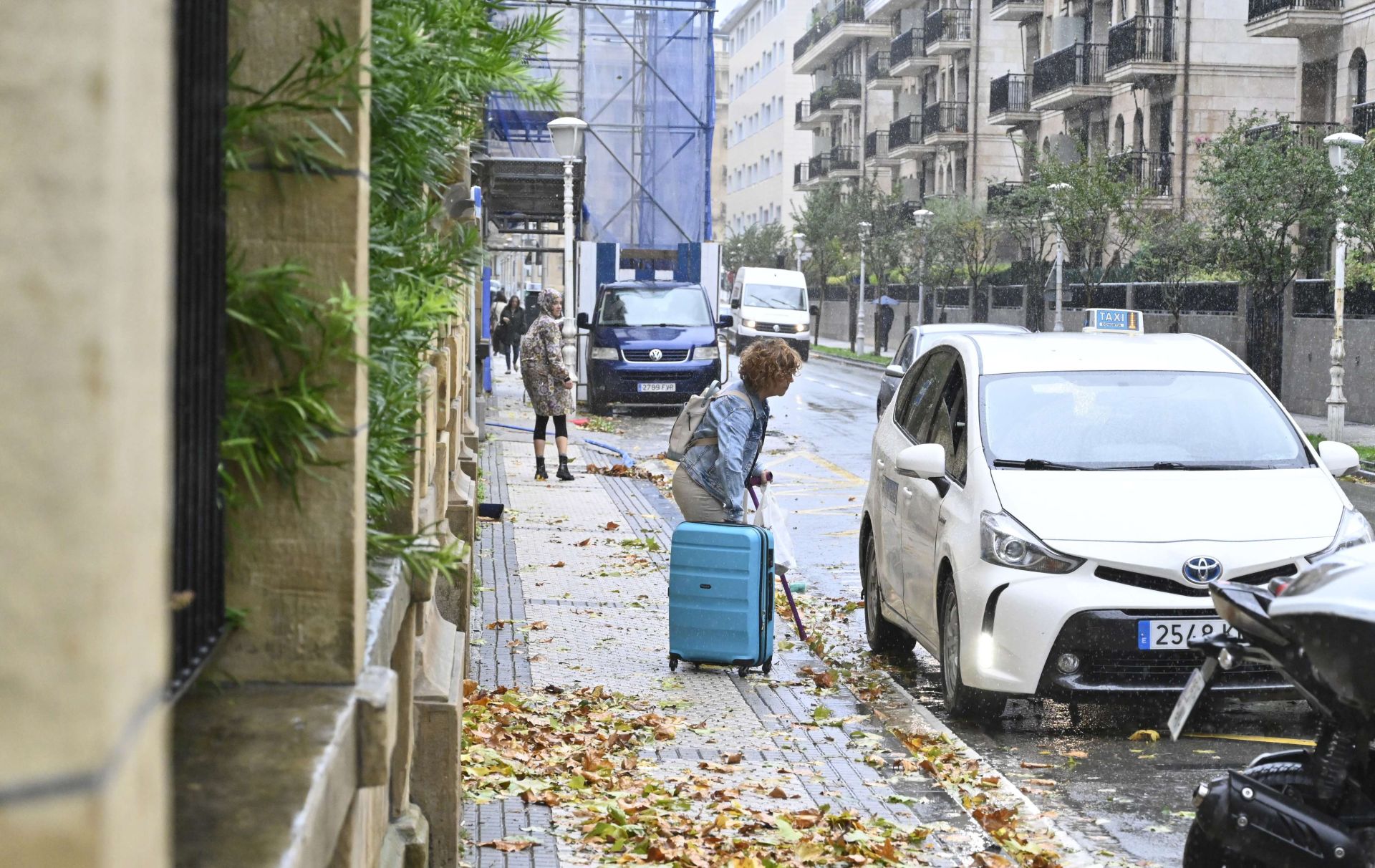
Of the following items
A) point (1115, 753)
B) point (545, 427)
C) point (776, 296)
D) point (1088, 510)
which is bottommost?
point (1115, 753)

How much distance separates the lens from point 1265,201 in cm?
3036

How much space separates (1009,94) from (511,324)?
23906 millimetres

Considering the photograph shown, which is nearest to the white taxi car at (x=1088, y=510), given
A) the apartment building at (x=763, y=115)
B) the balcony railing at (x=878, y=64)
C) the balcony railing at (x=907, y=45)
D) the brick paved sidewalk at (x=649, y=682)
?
the brick paved sidewalk at (x=649, y=682)

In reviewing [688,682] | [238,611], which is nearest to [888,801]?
[688,682]

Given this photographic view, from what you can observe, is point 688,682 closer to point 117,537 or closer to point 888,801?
point 888,801

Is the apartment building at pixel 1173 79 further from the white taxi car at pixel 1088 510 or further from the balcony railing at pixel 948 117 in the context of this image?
the white taxi car at pixel 1088 510

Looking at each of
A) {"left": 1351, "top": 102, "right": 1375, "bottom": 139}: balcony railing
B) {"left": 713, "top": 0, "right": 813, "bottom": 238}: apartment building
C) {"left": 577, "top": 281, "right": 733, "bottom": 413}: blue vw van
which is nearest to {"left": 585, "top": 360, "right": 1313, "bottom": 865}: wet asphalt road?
{"left": 577, "top": 281, "right": 733, "bottom": 413}: blue vw van

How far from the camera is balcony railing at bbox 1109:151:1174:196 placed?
4756cm

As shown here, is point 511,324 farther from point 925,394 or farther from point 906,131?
point 925,394

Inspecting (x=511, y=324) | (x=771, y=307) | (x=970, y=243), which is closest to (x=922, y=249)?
(x=970, y=243)

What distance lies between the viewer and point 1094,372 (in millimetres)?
8508

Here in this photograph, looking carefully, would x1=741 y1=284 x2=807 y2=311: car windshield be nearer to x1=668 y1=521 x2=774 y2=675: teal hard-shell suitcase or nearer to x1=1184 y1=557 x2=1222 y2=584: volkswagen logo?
x1=668 y1=521 x2=774 y2=675: teal hard-shell suitcase

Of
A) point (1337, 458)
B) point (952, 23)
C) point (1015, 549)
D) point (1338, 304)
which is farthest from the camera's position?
point (952, 23)

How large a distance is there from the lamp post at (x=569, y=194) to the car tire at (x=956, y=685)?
1497cm
